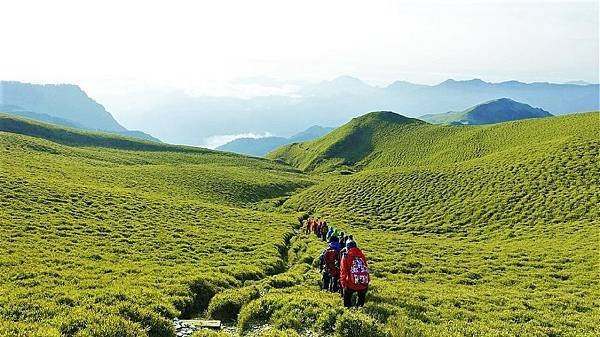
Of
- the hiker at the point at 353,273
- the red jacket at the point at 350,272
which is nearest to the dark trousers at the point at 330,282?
the hiker at the point at 353,273

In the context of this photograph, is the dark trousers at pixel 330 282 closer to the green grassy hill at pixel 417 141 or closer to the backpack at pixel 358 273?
the backpack at pixel 358 273

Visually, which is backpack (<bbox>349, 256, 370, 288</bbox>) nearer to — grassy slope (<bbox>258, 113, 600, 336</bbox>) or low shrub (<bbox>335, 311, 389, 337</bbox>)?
grassy slope (<bbox>258, 113, 600, 336</bbox>)

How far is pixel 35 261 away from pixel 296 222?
34967 millimetres

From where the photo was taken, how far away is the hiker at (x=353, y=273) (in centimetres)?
1666

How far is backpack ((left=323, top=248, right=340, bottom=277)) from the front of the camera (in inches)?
791

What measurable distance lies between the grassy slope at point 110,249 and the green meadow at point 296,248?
0.41 ft

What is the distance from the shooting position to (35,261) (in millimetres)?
23734

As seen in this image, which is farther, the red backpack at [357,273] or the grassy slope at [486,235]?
the grassy slope at [486,235]

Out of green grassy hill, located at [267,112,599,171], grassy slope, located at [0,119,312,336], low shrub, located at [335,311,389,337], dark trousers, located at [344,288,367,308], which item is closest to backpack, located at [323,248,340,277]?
dark trousers, located at [344,288,367,308]

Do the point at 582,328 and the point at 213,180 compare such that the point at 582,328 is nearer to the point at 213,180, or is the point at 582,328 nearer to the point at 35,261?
the point at 35,261

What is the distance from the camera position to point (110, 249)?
29375mm

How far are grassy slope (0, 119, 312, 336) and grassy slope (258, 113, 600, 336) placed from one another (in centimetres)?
645

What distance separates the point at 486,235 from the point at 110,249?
35977mm

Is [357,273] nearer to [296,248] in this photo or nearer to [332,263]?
[332,263]
